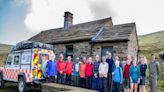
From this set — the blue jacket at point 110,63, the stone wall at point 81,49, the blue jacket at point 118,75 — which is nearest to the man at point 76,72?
the blue jacket at point 110,63

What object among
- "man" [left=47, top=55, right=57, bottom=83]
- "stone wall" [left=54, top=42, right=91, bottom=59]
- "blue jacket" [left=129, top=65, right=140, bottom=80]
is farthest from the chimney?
"blue jacket" [left=129, top=65, right=140, bottom=80]

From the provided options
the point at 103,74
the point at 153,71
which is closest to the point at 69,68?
the point at 103,74

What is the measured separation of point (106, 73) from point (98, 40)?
675 cm

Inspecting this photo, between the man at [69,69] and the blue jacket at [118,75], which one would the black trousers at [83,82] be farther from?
the blue jacket at [118,75]

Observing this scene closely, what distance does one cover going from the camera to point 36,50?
1063 centimetres

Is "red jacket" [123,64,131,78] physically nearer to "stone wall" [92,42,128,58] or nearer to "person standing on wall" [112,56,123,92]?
"person standing on wall" [112,56,123,92]

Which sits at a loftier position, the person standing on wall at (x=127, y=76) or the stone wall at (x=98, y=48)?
the stone wall at (x=98, y=48)

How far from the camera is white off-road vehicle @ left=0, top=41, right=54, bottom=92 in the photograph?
34.1ft

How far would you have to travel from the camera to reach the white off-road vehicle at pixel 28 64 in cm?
1041

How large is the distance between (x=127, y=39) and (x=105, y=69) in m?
5.22

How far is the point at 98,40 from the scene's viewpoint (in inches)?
621

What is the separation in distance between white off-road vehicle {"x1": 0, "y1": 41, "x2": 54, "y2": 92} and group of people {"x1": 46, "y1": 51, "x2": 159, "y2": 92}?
1.49 ft

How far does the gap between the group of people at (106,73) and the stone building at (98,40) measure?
4560mm

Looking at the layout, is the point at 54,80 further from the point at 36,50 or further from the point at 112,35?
the point at 112,35
